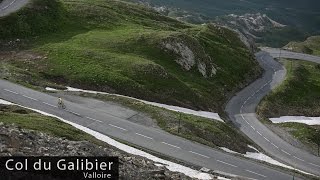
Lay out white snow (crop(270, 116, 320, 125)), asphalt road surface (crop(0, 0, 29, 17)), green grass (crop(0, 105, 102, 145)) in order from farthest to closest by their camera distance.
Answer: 1. asphalt road surface (crop(0, 0, 29, 17))
2. white snow (crop(270, 116, 320, 125))
3. green grass (crop(0, 105, 102, 145))

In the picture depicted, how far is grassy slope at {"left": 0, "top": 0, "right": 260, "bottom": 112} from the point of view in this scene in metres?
77.6

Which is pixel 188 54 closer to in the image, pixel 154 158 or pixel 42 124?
pixel 154 158

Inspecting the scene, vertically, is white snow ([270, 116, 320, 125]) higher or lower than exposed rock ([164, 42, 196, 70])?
lower

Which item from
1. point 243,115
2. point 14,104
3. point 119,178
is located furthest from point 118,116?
point 243,115

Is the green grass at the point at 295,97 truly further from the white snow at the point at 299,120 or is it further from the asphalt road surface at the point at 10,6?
the asphalt road surface at the point at 10,6

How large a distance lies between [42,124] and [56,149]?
8061 millimetres

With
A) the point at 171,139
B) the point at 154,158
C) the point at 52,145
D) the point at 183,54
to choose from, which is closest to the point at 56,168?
the point at 52,145

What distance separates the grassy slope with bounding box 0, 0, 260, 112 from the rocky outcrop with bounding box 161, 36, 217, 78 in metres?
0.89

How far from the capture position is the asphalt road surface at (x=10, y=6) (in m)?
90.4

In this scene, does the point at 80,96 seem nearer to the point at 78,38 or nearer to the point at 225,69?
the point at 78,38

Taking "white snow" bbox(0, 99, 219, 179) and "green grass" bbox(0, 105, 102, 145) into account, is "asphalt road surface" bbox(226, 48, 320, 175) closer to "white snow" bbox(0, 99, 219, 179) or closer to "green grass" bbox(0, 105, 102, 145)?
"white snow" bbox(0, 99, 219, 179)

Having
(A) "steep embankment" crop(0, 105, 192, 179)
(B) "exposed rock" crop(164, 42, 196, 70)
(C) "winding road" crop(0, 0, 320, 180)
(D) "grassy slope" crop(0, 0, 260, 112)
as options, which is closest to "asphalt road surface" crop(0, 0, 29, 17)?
(D) "grassy slope" crop(0, 0, 260, 112)

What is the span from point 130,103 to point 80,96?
8300 mm

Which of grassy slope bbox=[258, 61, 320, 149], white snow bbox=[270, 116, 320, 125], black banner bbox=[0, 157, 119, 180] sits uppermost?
black banner bbox=[0, 157, 119, 180]
